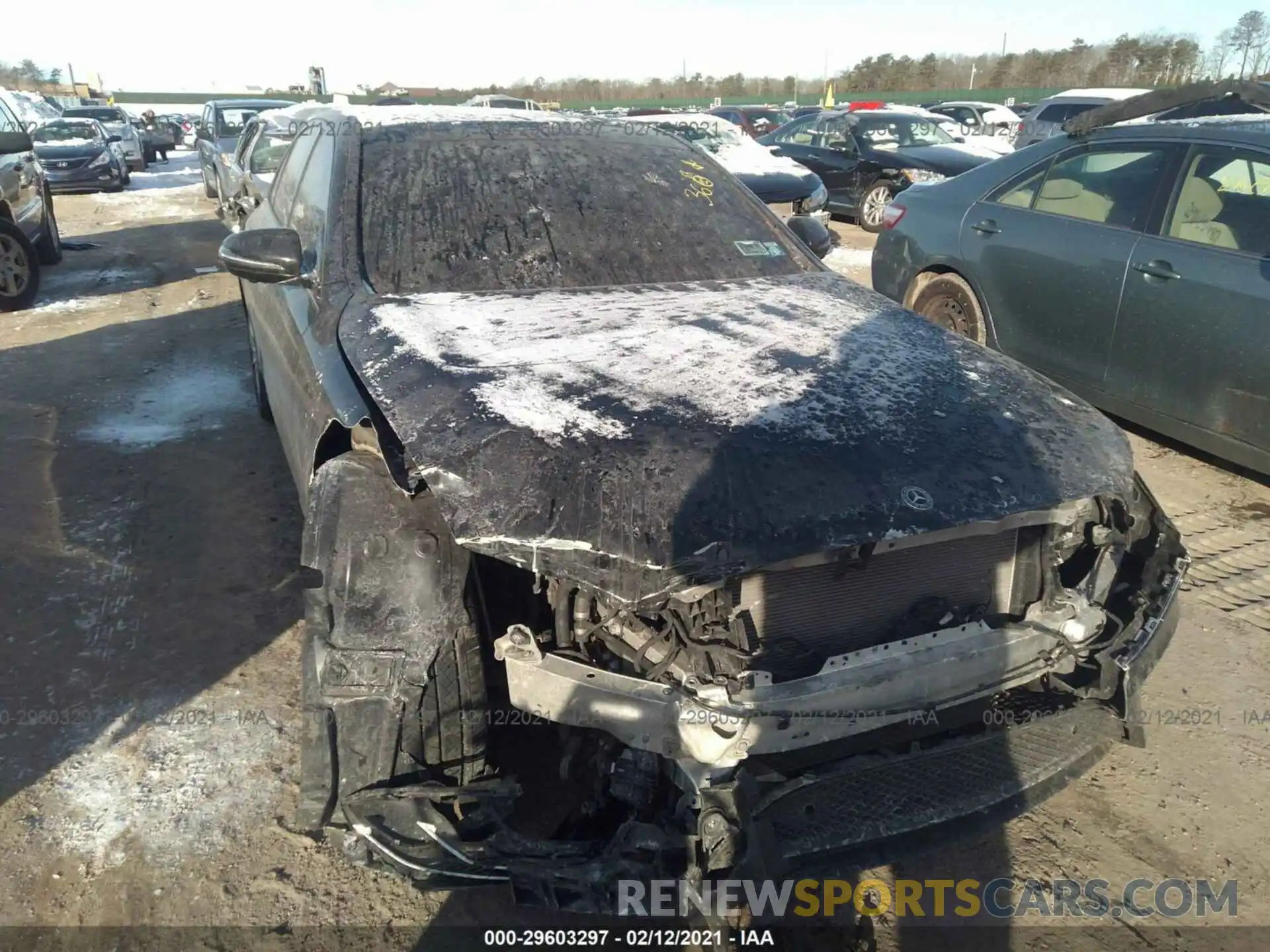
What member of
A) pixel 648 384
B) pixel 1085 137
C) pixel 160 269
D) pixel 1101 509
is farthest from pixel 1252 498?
pixel 160 269

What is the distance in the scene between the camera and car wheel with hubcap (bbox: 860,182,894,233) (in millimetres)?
11391

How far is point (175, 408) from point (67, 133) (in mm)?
13322

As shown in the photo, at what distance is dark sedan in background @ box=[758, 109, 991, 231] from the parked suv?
8.96m

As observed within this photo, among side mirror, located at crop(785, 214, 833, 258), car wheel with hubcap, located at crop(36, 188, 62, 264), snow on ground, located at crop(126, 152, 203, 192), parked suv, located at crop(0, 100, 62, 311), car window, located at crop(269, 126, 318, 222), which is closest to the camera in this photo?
side mirror, located at crop(785, 214, 833, 258)

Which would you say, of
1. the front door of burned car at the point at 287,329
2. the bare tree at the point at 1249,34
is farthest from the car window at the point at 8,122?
the bare tree at the point at 1249,34

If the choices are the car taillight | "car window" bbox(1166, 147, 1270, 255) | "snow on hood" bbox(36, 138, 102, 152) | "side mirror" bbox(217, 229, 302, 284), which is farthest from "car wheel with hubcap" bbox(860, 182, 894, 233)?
"snow on hood" bbox(36, 138, 102, 152)

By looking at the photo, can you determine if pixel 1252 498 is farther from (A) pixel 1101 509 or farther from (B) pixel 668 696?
(B) pixel 668 696

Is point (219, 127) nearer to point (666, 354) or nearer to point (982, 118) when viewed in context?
point (666, 354)

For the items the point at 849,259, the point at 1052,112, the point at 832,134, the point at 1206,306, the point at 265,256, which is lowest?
the point at 849,259

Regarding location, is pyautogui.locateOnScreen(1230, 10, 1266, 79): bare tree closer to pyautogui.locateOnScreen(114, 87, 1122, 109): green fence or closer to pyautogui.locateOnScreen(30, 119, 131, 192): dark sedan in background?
pyautogui.locateOnScreen(114, 87, 1122, 109): green fence

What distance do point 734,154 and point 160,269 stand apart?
22.2 feet

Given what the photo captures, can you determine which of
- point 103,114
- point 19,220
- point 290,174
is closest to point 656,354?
point 290,174

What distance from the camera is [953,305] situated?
5145 millimetres

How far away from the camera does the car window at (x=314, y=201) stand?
292 centimetres
